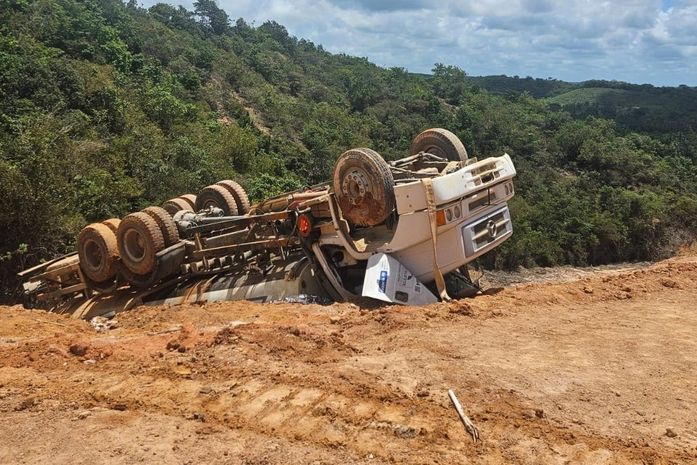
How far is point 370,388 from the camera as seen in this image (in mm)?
3994

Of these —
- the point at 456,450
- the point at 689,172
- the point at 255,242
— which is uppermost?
the point at 255,242

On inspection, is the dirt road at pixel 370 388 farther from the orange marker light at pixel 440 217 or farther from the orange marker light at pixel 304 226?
the orange marker light at pixel 304 226

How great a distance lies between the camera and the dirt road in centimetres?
337

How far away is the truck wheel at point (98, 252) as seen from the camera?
8.04m

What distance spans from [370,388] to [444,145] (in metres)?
4.61

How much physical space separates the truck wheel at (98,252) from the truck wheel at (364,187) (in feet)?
10.4

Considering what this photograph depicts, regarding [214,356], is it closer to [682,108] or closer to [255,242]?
[255,242]

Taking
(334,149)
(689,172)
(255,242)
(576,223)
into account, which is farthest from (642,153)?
(255,242)

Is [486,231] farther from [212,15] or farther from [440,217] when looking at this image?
[212,15]

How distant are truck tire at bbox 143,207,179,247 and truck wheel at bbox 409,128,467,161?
342cm

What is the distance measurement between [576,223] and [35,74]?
2285 cm

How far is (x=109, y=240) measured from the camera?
26.4ft

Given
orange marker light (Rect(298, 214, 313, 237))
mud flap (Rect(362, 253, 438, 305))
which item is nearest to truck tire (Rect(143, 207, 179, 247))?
orange marker light (Rect(298, 214, 313, 237))

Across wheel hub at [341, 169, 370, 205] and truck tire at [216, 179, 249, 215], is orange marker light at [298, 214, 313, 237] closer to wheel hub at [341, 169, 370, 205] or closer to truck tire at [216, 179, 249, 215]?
wheel hub at [341, 169, 370, 205]
